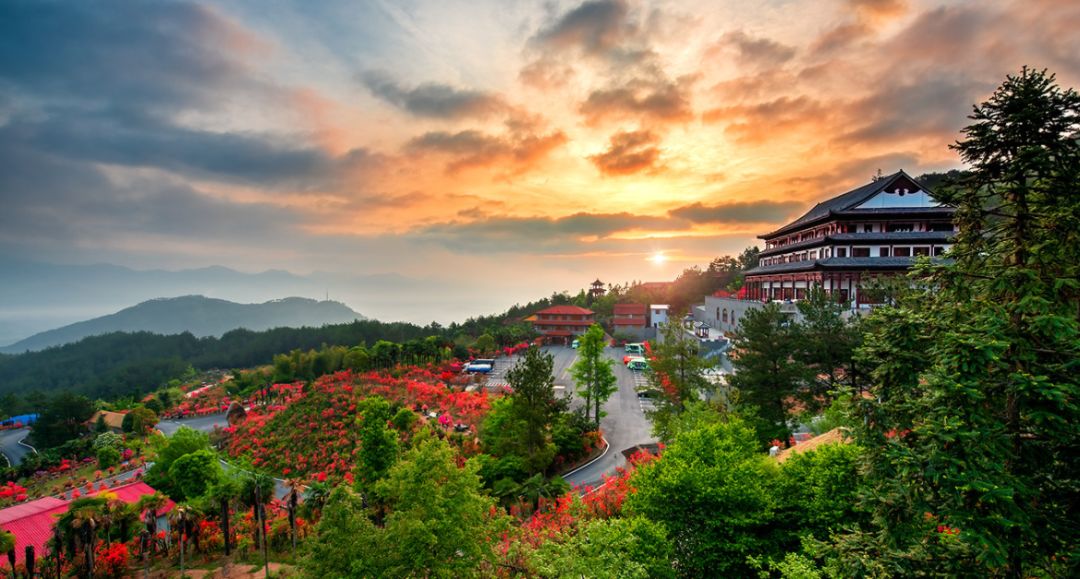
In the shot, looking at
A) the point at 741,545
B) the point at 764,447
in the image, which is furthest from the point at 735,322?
the point at 741,545

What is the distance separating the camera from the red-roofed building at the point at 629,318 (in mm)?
78188

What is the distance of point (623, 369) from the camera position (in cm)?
5434

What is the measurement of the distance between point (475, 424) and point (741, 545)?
86.3 feet

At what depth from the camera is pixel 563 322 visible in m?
78.8

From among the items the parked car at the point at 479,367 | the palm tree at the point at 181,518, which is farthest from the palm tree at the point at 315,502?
the parked car at the point at 479,367

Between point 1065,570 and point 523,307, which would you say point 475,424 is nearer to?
point 1065,570

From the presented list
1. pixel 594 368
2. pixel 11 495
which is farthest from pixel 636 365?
pixel 11 495

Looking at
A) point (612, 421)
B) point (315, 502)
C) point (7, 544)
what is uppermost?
point (7, 544)

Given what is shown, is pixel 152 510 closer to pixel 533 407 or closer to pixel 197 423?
pixel 533 407

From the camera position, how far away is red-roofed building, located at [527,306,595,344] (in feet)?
255

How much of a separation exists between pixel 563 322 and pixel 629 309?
12.6m

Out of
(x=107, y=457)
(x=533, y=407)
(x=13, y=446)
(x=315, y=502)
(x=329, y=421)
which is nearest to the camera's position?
(x=315, y=502)

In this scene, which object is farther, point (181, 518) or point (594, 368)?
point (594, 368)

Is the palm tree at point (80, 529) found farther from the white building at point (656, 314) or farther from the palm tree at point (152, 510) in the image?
the white building at point (656, 314)
